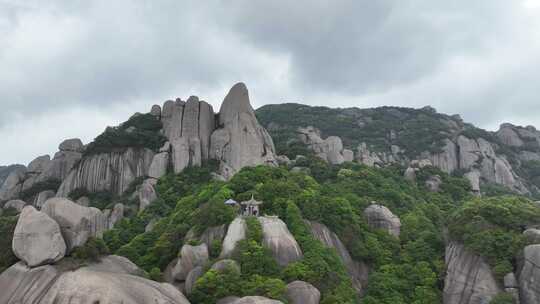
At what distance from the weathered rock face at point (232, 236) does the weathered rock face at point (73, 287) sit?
9155 millimetres

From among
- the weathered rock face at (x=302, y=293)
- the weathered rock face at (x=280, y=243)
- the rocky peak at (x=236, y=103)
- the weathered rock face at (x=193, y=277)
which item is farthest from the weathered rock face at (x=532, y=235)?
the rocky peak at (x=236, y=103)

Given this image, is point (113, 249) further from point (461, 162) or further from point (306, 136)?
point (461, 162)

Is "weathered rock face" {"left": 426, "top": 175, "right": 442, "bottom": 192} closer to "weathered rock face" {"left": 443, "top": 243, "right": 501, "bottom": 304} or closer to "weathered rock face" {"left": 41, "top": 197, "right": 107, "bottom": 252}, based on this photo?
"weathered rock face" {"left": 443, "top": 243, "right": 501, "bottom": 304}

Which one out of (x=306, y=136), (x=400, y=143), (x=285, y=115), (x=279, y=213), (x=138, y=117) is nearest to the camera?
(x=279, y=213)

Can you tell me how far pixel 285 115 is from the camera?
127875mm

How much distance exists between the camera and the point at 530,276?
104 ft

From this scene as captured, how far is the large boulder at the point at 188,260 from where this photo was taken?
33906 millimetres

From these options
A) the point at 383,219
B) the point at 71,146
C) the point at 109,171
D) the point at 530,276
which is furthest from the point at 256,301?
the point at 71,146

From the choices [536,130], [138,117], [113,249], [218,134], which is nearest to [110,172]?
[138,117]

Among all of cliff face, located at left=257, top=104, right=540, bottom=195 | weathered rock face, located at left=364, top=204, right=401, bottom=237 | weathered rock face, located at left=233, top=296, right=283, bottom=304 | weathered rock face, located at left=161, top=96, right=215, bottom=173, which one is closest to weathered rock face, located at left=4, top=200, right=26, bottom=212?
weathered rock face, located at left=161, top=96, right=215, bottom=173

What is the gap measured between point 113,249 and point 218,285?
16538mm

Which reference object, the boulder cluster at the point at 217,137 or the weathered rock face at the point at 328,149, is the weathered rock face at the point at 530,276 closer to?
the boulder cluster at the point at 217,137

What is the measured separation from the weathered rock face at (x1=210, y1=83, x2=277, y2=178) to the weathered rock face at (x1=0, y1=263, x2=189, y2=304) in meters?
35.5

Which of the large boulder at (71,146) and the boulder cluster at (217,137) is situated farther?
the large boulder at (71,146)
